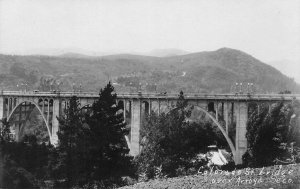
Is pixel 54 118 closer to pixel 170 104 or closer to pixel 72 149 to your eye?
pixel 170 104

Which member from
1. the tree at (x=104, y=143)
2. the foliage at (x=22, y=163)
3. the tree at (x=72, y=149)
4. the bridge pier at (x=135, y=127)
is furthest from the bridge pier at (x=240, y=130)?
the foliage at (x=22, y=163)

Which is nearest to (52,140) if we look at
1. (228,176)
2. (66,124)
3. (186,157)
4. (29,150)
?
(29,150)

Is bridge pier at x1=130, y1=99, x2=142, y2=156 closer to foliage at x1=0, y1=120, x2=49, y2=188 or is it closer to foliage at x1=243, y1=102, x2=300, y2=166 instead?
foliage at x1=0, y1=120, x2=49, y2=188

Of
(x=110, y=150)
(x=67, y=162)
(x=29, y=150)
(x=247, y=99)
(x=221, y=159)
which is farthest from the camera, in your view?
(x=221, y=159)

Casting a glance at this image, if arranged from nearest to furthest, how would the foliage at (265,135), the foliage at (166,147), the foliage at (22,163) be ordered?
the foliage at (166,147), the foliage at (22,163), the foliage at (265,135)

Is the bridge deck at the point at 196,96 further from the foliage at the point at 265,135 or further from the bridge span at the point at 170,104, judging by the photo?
the foliage at the point at 265,135

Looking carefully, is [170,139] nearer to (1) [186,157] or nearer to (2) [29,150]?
(1) [186,157]

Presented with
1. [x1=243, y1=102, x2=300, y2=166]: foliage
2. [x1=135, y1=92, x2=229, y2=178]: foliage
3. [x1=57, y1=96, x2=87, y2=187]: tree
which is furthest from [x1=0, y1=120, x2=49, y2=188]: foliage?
[x1=243, y1=102, x2=300, y2=166]: foliage
